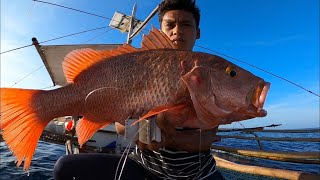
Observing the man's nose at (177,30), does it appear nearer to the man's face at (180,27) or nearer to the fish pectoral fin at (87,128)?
the man's face at (180,27)

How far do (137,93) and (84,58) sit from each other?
75cm

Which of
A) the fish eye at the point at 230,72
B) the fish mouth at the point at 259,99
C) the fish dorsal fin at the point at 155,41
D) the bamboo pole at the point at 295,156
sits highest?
the fish dorsal fin at the point at 155,41

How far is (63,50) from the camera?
70.2 ft

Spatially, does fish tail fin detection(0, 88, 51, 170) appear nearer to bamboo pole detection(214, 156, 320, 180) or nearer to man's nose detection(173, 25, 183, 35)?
man's nose detection(173, 25, 183, 35)

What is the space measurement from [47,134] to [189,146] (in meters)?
7.11

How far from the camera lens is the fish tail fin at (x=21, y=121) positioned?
7.01 ft

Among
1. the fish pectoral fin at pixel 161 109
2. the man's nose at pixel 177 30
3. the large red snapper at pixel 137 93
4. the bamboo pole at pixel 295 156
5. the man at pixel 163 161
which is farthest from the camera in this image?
the bamboo pole at pixel 295 156

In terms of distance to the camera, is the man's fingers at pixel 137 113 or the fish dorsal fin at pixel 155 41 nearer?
the man's fingers at pixel 137 113

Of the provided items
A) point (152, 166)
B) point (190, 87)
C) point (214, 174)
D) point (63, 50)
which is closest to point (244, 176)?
point (214, 174)

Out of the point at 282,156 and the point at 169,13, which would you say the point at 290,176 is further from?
the point at 169,13

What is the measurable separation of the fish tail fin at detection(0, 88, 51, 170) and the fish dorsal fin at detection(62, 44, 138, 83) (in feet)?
1.08

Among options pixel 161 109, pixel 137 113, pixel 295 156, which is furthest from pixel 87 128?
pixel 295 156

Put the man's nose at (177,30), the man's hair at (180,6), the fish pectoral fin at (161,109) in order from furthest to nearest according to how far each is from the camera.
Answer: the man's hair at (180,6) → the man's nose at (177,30) → the fish pectoral fin at (161,109)

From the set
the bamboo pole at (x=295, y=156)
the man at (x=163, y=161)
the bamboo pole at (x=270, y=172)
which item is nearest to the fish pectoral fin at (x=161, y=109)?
the man at (x=163, y=161)
